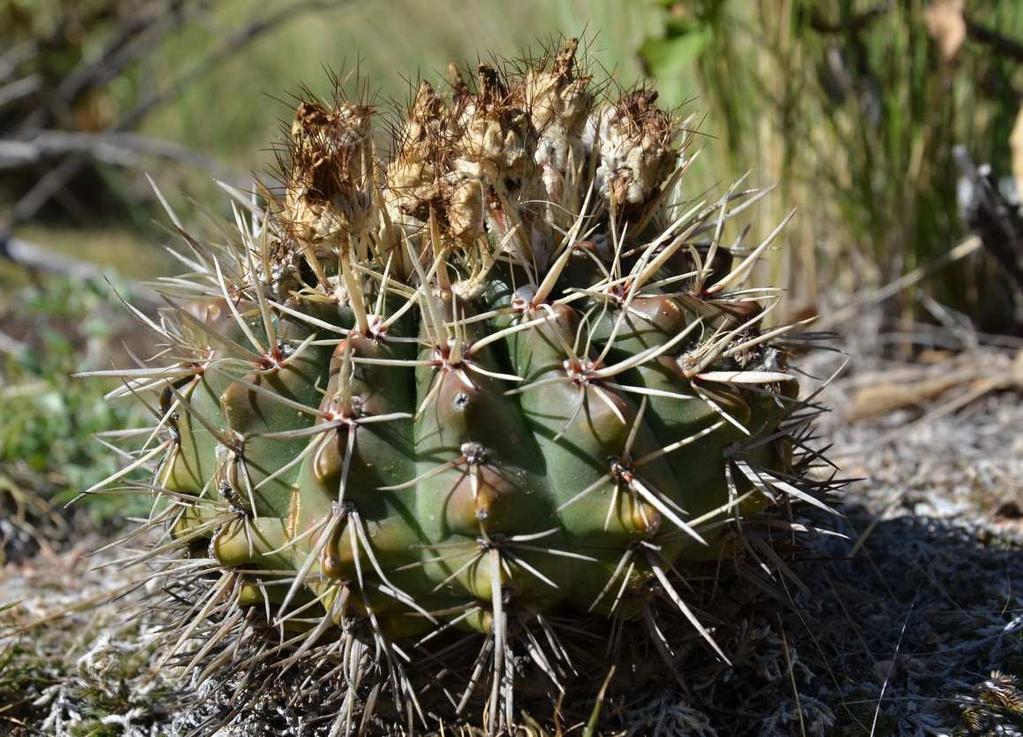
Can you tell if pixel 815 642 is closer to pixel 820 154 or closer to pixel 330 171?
pixel 330 171

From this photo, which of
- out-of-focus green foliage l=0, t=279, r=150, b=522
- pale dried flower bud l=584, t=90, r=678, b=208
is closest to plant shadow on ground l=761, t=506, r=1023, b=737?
pale dried flower bud l=584, t=90, r=678, b=208

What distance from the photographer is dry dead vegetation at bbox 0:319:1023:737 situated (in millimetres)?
1625

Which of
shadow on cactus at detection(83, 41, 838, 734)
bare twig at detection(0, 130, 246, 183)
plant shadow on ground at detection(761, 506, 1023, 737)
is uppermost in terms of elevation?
bare twig at detection(0, 130, 246, 183)

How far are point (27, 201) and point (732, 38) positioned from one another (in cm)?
401

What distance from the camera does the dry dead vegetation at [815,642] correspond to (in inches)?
64.0

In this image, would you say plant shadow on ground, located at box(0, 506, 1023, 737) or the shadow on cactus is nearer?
the shadow on cactus

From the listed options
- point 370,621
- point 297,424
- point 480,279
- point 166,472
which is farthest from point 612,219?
point 166,472

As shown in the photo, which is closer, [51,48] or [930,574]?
[930,574]

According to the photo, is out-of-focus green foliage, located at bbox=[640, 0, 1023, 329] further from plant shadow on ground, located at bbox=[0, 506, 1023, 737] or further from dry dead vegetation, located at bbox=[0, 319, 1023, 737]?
plant shadow on ground, located at bbox=[0, 506, 1023, 737]

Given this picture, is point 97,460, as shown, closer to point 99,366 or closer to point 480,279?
point 99,366

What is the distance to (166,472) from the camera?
5.11 feet

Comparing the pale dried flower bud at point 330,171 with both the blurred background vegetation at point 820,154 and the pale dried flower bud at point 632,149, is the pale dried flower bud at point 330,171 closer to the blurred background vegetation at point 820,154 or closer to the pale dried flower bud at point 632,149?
the pale dried flower bud at point 632,149

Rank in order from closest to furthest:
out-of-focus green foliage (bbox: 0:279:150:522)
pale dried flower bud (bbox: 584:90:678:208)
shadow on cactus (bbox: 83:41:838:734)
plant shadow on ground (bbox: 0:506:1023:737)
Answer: shadow on cactus (bbox: 83:41:838:734) < pale dried flower bud (bbox: 584:90:678:208) < plant shadow on ground (bbox: 0:506:1023:737) < out-of-focus green foliage (bbox: 0:279:150:522)

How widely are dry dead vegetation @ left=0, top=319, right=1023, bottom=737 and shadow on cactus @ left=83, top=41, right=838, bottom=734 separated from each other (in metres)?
0.10
